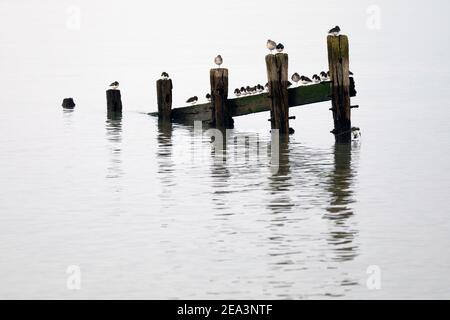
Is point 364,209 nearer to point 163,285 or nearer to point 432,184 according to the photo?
point 432,184

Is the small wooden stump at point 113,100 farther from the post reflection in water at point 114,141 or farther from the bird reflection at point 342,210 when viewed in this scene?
the bird reflection at point 342,210

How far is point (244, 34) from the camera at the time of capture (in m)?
146

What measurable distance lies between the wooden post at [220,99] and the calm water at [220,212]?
2.73ft

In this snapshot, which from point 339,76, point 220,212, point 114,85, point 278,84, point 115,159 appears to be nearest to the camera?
point 220,212

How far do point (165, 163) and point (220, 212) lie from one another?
290 inches

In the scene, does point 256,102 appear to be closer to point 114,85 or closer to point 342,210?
point 114,85

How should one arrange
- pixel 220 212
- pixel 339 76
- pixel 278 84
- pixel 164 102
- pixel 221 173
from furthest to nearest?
pixel 164 102 < pixel 278 84 < pixel 339 76 < pixel 221 173 < pixel 220 212

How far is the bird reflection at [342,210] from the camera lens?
722 inches

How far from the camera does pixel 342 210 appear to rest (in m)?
21.4

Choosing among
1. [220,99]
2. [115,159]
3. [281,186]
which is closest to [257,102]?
[220,99]

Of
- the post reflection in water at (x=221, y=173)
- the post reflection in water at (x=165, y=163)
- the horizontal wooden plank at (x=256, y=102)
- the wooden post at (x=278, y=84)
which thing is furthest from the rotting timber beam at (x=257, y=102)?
the post reflection in water at (x=221, y=173)

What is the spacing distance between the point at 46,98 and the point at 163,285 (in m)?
43.2
